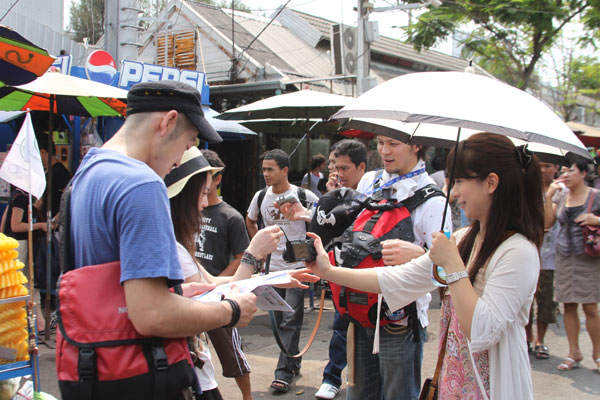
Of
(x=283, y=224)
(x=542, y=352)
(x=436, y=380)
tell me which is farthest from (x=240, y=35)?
(x=436, y=380)

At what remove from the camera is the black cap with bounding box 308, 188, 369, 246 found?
10.8 feet

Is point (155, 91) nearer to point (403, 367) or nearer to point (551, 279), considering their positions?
point (403, 367)

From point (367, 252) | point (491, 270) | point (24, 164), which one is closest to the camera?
point (491, 270)

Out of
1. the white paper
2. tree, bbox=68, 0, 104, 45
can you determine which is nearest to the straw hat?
the white paper

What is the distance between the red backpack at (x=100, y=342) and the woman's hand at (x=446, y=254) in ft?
3.99

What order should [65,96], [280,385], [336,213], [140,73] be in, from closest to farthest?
[336,213]
[280,385]
[65,96]
[140,73]

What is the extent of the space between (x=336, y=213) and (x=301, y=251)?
75 centimetres

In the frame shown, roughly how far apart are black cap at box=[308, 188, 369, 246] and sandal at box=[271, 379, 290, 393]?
82.3 inches

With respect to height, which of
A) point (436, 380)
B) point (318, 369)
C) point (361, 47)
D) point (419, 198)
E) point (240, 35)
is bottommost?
point (318, 369)

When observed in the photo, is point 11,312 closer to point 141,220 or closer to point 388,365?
point 141,220

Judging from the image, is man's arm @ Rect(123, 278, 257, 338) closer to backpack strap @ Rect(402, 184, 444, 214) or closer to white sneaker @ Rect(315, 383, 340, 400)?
backpack strap @ Rect(402, 184, 444, 214)

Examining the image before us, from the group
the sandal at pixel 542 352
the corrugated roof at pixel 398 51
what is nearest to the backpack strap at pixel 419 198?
the sandal at pixel 542 352

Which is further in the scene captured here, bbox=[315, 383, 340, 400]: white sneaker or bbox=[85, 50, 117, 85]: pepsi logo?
bbox=[85, 50, 117, 85]: pepsi logo

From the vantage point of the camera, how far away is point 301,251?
265 cm
